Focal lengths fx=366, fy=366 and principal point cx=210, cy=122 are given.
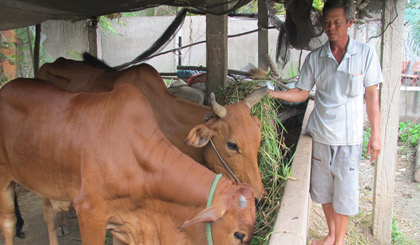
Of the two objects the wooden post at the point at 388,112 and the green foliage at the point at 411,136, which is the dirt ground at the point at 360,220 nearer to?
the wooden post at the point at 388,112

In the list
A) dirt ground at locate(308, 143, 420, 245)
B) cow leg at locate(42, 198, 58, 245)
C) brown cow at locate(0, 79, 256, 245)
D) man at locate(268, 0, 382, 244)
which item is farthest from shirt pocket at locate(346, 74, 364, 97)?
cow leg at locate(42, 198, 58, 245)

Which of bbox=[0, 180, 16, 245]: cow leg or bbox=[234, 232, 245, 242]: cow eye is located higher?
bbox=[234, 232, 245, 242]: cow eye

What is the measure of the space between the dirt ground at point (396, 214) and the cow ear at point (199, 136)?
6.79 ft

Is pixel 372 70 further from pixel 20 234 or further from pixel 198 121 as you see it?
pixel 20 234

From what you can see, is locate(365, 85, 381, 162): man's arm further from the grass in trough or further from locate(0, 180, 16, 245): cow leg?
locate(0, 180, 16, 245): cow leg

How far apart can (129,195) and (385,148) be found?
10.3 feet

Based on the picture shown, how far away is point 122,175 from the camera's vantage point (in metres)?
2.61

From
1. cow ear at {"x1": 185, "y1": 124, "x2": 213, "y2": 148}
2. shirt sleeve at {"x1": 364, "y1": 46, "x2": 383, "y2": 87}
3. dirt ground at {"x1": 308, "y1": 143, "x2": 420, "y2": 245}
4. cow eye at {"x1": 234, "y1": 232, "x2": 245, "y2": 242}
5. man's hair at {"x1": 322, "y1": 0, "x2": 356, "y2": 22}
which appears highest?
man's hair at {"x1": 322, "y1": 0, "x2": 356, "y2": 22}

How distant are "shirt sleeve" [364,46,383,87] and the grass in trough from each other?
100 cm

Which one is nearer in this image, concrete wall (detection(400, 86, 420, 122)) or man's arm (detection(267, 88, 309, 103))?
man's arm (detection(267, 88, 309, 103))

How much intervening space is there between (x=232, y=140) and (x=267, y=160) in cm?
64

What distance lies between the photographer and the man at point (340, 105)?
3215mm

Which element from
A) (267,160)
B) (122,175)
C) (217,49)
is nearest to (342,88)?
(267,160)

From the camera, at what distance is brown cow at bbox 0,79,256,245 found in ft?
7.74
